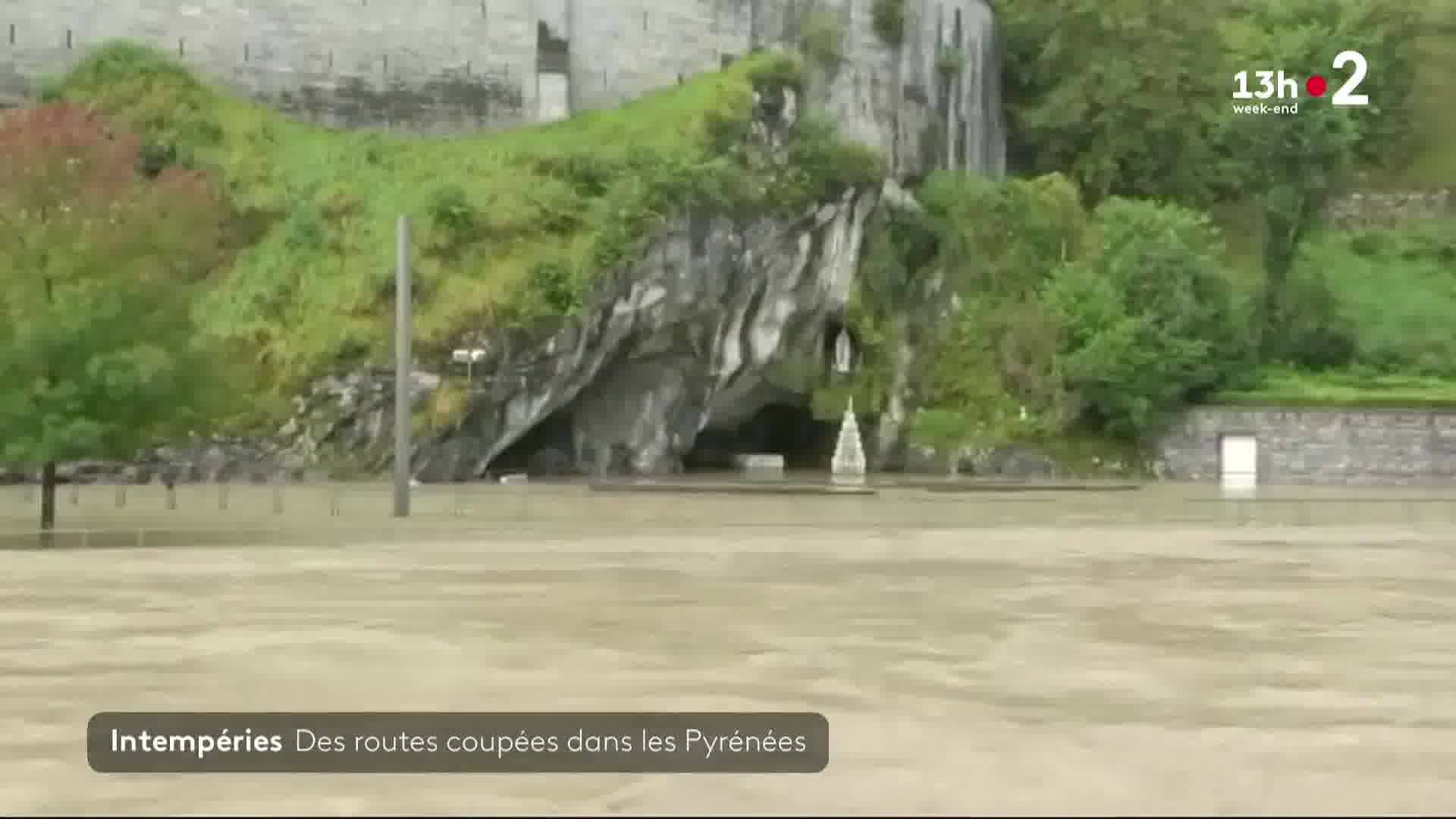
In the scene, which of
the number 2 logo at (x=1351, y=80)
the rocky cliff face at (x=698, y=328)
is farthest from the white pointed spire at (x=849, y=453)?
the number 2 logo at (x=1351, y=80)

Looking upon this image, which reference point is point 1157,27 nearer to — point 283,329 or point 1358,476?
point 1358,476

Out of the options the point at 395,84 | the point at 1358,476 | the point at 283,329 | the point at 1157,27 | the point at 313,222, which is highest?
the point at 1157,27

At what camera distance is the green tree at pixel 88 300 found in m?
22.0

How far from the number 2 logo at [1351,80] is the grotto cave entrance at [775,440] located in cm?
1858

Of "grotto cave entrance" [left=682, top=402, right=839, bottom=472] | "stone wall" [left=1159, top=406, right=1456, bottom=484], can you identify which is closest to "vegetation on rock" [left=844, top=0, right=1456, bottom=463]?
"stone wall" [left=1159, top=406, right=1456, bottom=484]

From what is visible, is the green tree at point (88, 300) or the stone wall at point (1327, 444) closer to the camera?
the green tree at point (88, 300)

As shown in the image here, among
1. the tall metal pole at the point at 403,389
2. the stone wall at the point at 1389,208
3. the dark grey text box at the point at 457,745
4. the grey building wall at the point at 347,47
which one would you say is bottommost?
the dark grey text box at the point at 457,745

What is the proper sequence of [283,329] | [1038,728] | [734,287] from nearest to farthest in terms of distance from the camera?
[1038,728], [283,329], [734,287]

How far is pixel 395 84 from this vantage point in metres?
44.8

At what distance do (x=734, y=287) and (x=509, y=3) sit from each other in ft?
33.3

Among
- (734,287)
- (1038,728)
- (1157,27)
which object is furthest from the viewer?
(1157,27)

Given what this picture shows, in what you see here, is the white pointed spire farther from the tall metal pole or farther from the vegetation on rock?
the tall metal pole

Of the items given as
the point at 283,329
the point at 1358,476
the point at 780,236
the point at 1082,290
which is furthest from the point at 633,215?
the point at 1358,476

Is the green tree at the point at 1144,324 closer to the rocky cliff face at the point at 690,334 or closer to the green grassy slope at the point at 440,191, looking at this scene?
the rocky cliff face at the point at 690,334
